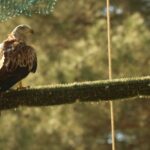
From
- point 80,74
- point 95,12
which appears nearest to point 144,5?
point 95,12

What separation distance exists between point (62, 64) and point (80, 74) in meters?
0.42

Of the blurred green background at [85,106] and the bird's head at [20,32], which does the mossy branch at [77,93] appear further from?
the blurred green background at [85,106]

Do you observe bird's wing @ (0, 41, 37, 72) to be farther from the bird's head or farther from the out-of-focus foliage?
the out-of-focus foliage

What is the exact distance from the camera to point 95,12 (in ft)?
40.8

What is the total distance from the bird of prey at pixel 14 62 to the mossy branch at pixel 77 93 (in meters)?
0.14

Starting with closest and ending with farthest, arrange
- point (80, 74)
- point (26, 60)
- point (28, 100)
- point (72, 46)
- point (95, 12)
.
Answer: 1. point (28, 100)
2. point (26, 60)
3. point (80, 74)
4. point (72, 46)
5. point (95, 12)

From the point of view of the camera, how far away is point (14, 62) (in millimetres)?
5480

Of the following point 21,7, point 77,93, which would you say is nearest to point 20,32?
point 21,7

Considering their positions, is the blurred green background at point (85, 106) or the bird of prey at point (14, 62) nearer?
the bird of prey at point (14, 62)

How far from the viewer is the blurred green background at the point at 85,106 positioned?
10547mm

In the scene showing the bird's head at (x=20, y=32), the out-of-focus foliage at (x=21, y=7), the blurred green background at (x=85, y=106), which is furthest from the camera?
the blurred green background at (x=85, y=106)

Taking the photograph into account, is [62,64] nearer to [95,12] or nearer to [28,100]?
[95,12]

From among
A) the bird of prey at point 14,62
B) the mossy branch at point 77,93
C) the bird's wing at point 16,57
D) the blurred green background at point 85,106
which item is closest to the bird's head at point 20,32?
the bird of prey at point 14,62

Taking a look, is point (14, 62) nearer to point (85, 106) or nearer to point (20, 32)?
point (20, 32)
